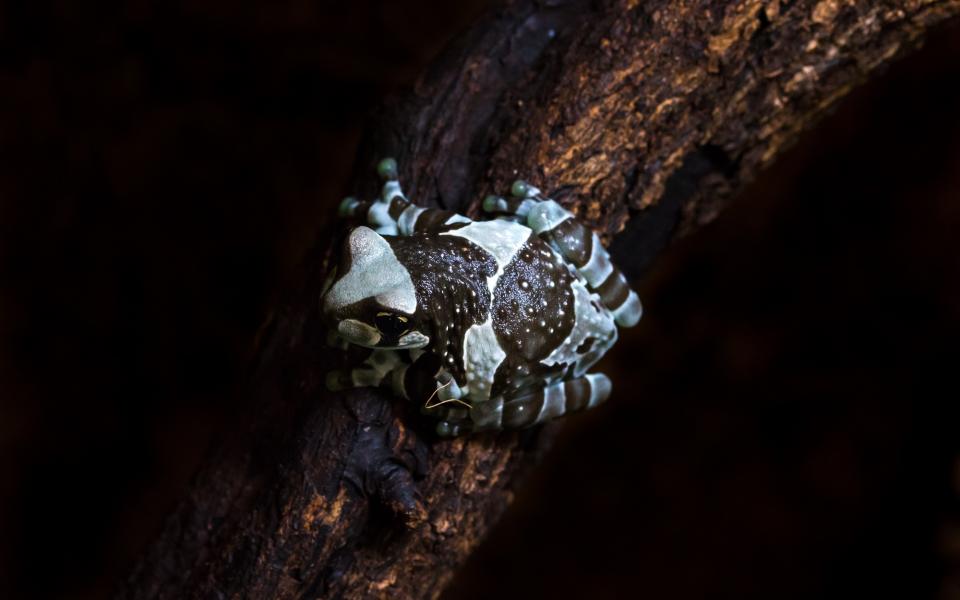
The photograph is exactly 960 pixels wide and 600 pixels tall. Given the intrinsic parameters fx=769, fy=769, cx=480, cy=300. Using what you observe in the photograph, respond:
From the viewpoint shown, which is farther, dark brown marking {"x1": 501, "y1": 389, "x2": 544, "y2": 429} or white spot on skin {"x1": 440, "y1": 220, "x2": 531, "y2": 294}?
dark brown marking {"x1": 501, "y1": 389, "x2": 544, "y2": 429}

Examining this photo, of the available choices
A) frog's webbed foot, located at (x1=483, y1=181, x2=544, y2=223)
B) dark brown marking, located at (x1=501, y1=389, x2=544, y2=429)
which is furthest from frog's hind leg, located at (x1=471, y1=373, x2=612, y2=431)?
frog's webbed foot, located at (x1=483, y1=181, x2=544, y2=223)

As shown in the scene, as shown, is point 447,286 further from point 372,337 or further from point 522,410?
point 522,410

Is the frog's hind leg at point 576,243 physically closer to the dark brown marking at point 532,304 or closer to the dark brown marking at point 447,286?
the dark brown marking at point 532,304

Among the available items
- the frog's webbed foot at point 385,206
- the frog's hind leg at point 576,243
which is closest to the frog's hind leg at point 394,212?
the frog's webbed foot at point 385,206

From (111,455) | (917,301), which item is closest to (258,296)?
(111,455)

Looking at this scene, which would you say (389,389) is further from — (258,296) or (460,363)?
(258,296)

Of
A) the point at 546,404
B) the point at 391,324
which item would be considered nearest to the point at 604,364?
the point at 546,404

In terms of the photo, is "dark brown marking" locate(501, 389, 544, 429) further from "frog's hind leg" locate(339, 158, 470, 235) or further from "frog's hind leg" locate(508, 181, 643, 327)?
"frog's hind leg" locate(339, 158, 470, 235)
